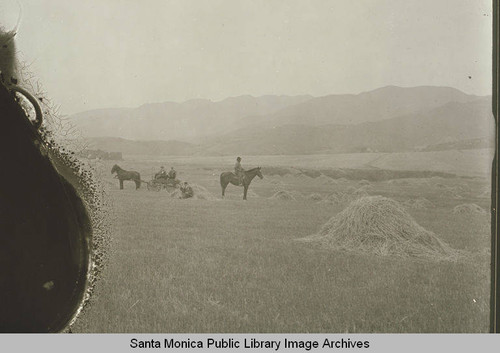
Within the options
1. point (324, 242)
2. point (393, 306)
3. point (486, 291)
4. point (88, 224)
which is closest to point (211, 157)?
point (324, 242)

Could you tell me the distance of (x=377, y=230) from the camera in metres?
2.81

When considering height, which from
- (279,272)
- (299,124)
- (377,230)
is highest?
(299,124)

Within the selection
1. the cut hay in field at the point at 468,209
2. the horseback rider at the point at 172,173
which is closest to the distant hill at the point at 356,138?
the horseback rider at the point at 172,173

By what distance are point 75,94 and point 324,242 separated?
1541 millimetres

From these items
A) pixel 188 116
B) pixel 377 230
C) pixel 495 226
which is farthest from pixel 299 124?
pixel 495 226

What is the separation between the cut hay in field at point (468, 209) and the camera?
2619 millimetres

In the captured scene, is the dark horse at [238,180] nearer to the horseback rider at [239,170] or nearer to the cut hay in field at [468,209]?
the horseback rider at [239,170]

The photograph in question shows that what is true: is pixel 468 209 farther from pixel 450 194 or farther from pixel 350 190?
pixel 350 190

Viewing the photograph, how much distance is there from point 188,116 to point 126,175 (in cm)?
49

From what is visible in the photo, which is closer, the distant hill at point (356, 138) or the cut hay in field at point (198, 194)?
the distant hill at point (356, 138)

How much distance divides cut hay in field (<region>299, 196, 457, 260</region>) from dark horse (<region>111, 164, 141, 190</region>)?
3.24ft

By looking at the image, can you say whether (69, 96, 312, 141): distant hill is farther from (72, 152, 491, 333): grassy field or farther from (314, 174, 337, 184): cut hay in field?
(314, 174, 337, 184): cut hay in field

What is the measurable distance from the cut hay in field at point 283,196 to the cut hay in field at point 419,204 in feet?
2.10

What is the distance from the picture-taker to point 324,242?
2.71m
